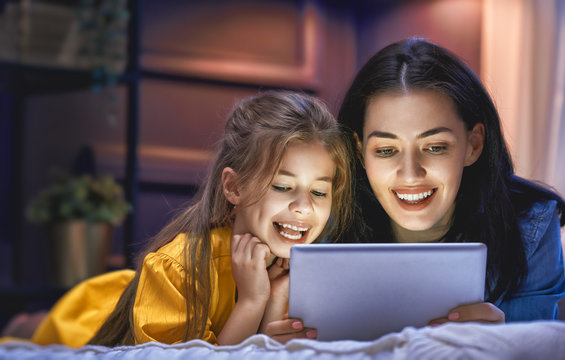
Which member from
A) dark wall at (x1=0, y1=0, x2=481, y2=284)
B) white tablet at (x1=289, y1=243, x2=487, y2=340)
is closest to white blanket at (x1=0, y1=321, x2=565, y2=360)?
white tablet at (x1=289, y1=243, x2=487, y2=340)

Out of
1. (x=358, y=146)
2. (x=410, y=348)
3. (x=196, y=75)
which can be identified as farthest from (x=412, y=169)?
(x=196, y=75)

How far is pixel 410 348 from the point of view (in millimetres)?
721

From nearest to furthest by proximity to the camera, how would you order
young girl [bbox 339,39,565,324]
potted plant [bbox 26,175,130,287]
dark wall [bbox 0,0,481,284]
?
1. young girl [bbox 339,39,565,324]
2. potted plant [bbox 26,175,130,287]
3. dark wall [bbox 0,0,481,284]

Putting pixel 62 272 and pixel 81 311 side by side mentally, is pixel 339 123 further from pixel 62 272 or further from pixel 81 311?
pixel 62 272

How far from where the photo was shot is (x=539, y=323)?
77cm

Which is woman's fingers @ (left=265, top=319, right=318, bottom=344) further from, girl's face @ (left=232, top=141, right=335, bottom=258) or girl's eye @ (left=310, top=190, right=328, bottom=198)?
girl's eye @ (left=310, top=190, right=328, bottom=198)

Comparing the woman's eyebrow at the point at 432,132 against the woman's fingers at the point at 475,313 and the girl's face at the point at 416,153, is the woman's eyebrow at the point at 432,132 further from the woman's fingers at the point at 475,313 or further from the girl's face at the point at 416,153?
the woman's fingers at the point at 475,313

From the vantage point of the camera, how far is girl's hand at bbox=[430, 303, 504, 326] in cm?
94

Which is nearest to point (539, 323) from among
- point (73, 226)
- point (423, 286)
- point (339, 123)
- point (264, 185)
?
point (423, 286)

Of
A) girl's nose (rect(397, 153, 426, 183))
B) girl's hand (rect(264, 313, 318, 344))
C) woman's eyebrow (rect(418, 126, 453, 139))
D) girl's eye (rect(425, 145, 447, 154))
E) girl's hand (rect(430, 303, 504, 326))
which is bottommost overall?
girl's hand (rect(264, 313, 318, 344))

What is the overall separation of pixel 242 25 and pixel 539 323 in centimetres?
272

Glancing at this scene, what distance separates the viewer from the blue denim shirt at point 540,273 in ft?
3.96

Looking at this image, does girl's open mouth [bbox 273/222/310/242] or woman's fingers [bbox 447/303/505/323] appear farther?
girl's open mouth [bbox 273/222/310/242]

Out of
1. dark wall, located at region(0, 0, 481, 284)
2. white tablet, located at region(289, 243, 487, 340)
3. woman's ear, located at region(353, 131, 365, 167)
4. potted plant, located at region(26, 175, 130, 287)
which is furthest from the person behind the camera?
dark wall, located at region(0, 0, 481, 284)
